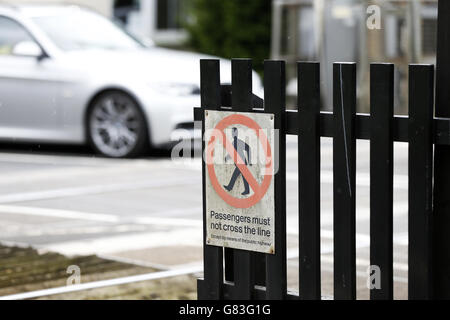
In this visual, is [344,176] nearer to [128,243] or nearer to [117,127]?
[128,243]

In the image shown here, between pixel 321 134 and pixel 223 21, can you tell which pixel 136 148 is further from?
pixel 223 21

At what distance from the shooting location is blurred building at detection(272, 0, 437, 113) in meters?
15.9

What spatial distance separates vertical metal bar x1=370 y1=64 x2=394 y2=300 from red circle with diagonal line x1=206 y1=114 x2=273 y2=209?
431mm

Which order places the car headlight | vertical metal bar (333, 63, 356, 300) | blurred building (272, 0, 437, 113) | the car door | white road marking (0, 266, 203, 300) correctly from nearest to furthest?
vertical metal bar (333, 63, 356, 300)
white road marking (0, 266, 203, 300)
the car headlight
the car door
blurred building (272, 0, 437, 113)

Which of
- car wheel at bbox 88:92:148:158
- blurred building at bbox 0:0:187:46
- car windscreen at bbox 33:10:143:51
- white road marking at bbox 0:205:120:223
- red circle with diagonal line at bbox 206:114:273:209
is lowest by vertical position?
white road marking at bbox 0:205:120:223

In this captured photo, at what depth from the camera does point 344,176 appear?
4.09 m

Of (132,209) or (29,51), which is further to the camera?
(29,51)

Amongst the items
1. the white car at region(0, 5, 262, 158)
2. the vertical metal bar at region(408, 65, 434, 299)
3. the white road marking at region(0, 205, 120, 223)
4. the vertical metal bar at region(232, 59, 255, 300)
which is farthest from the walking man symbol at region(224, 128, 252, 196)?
the white car at region(0, 5, 262, 158)

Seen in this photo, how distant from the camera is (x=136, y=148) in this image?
11523mm

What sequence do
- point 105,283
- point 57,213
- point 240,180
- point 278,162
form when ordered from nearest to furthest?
1. point 278,162
2. point 240,180
3. point 105,283
4. point 57,213

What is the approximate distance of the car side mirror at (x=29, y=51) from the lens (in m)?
11.8

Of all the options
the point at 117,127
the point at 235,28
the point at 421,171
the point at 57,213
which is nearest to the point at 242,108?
the point at 421,171

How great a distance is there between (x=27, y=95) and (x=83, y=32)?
3.47 ft

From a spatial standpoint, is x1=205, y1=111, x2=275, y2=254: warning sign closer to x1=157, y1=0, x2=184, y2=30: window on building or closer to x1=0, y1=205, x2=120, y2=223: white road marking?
x1=0, y1=205, x2=120, y2=223: white road marking
